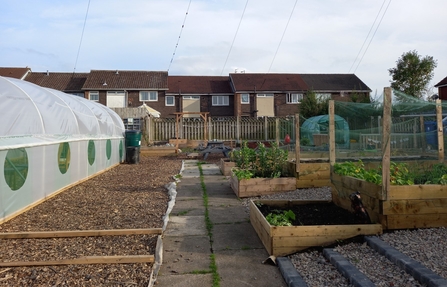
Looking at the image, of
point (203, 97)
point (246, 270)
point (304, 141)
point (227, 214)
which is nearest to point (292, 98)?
point (203, 97)

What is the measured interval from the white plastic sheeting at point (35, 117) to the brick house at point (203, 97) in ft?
88.8

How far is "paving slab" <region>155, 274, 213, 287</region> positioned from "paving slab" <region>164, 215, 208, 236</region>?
1.63 m

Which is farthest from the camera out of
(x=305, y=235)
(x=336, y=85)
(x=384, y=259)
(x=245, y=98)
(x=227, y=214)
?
(x=336, y=85)

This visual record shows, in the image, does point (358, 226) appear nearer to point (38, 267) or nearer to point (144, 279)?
point (144, 279)

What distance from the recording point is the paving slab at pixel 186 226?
607cm

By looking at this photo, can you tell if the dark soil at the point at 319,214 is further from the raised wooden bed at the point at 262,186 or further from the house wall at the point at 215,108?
the house wall at the point at 215,108

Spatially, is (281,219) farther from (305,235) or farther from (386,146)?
(386,146)

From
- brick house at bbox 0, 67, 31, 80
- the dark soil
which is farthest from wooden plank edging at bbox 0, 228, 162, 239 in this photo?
brick house at bbox 0, 67, 31, 80

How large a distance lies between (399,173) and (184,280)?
3632mm

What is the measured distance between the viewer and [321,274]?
4285mm

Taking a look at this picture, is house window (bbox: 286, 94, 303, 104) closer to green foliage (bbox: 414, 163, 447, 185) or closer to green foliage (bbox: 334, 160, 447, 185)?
green foliage (bbox: 334, 160, 447, 185)

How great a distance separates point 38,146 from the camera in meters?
8.02

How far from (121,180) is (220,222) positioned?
232 inches

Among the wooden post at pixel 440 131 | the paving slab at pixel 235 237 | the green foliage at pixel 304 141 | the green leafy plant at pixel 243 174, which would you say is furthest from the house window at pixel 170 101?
the paving slab at pixel 235 237
